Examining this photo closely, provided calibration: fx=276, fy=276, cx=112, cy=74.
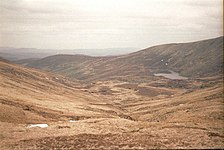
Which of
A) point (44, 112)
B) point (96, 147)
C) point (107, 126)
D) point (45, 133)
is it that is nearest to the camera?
point (96, 147)

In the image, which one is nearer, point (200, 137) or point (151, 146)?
point (151, 146)

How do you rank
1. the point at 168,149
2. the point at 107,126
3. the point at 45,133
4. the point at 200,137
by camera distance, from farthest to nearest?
→ 1. the point at 107,126
2. the point at 45,133
3. the point at 200,137
4. the point at 168,149

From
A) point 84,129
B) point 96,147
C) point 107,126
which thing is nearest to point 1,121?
point 84,129

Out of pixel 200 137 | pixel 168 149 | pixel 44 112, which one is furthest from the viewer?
pixel 44 112

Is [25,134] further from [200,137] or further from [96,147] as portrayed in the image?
[200,137]

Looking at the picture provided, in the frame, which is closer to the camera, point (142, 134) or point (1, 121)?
point (142, 134)

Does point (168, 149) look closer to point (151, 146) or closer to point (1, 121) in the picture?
point (151, 146)

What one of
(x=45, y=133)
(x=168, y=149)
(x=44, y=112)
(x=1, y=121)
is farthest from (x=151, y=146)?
(x=44, y=112)

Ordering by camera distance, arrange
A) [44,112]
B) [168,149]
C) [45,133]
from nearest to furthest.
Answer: [168,149] → [45,133] → [44,112]
